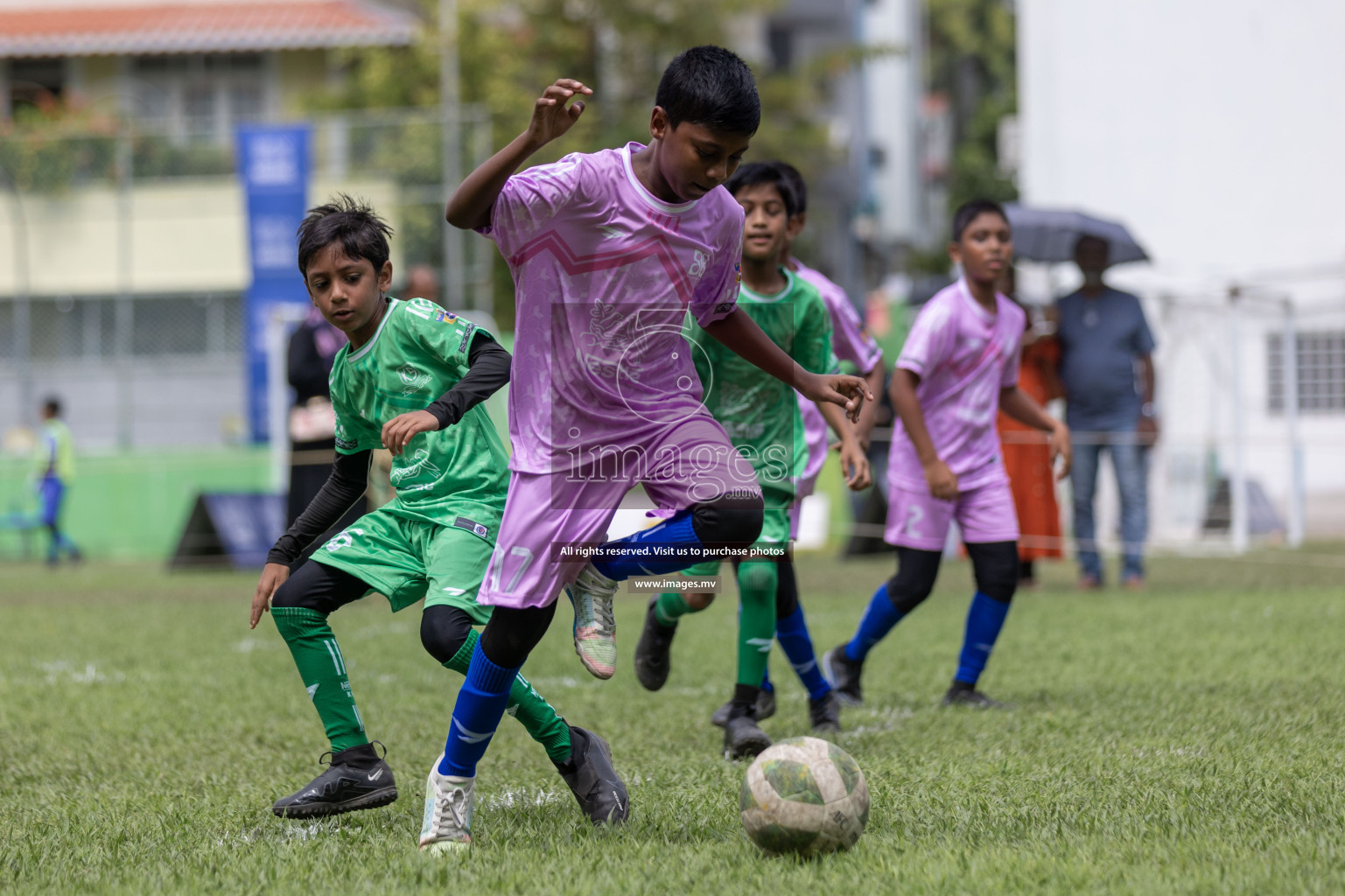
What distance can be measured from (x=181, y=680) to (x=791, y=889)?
4693mm

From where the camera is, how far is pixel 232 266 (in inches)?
832

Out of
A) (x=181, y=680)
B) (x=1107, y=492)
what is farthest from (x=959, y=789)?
(x=1107, y=492)

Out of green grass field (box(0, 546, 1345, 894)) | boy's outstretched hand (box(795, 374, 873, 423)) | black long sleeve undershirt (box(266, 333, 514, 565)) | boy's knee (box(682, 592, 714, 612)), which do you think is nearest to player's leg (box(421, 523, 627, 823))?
green grass field (box(0, 546, 1345, 894))

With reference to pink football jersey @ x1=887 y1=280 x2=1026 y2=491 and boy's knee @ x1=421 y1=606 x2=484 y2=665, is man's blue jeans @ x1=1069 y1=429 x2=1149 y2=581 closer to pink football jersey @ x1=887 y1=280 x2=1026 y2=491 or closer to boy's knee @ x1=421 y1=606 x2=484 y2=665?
pink football jersey @ x1=887 y1=280 x2=1026 y2=491

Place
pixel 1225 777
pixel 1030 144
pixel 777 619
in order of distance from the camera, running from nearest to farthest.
→ pixel 1225 777 < pixel 777 619 < pixel 1030 144

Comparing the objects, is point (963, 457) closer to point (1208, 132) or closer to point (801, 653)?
point (801, 653)

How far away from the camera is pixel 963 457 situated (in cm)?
619

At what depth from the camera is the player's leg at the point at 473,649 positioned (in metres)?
4.13

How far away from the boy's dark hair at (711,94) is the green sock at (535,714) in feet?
4.91

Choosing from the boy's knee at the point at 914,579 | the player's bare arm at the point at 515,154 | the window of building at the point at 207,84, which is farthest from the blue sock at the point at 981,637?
the window of building at the point at 207,84

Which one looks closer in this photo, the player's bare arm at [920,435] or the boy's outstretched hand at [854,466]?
the boy's outstretched hand at [854,466]

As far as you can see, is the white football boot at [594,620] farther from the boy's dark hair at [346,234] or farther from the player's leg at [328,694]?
the boy's dark hair at [346,234]

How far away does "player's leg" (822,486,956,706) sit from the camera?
20.2 feet

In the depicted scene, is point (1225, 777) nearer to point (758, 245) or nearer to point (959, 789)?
point (959, 789)
